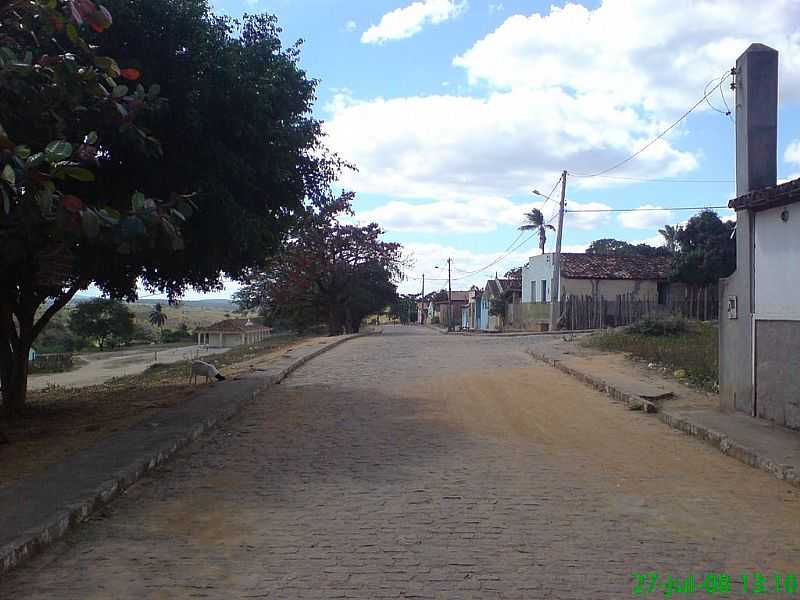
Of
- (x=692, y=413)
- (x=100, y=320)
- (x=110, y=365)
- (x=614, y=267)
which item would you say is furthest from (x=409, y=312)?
(x=692, y=413)

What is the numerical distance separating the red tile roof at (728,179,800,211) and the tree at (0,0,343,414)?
678 centimetres

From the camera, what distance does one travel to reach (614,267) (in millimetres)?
43062

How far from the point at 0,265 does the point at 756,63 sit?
1095 cm

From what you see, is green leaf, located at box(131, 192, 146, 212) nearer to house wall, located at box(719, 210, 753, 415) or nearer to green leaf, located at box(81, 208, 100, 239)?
green leaf, located at box(81, 208, 100, 239)

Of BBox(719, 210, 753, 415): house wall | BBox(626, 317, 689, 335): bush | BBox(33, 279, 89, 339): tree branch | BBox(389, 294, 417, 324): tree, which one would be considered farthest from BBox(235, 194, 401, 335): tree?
BBox(389, 294, 417, 324): tree

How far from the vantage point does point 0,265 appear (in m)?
10.5

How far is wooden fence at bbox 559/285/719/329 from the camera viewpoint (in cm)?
3862

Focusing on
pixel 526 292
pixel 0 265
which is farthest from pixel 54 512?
pixel 526 292

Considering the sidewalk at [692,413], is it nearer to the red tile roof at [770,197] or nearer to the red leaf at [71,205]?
the red tile roof at [770,197]

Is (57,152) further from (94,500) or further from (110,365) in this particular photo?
(110,365)

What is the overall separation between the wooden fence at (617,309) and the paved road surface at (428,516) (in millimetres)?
27757

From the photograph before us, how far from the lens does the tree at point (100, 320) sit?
71.1 m

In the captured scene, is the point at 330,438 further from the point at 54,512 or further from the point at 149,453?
the point at 54,512

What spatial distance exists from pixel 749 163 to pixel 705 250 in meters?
30.3
